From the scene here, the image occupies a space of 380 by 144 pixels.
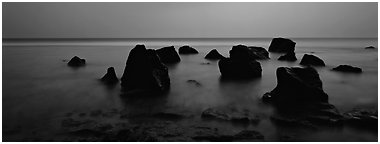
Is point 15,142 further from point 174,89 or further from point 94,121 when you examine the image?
point 174,89

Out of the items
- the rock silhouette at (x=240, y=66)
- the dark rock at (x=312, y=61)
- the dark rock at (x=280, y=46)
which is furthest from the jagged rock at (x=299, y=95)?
the dark rock at (x=280, y=46)

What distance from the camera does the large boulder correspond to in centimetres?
903

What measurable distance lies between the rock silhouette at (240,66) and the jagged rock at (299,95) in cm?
452

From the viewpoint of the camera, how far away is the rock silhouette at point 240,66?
40.7 ft

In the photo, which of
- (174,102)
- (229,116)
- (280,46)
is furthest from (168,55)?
(280,46)

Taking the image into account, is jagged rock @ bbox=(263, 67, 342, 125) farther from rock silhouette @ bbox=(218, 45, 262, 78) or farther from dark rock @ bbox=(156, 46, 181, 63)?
dark rock @ bbox=(156, 46, 181, 63)

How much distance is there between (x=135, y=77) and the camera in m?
9.37

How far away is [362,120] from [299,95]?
1763 mm

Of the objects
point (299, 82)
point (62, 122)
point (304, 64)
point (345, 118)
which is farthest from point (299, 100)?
point (304, 64)

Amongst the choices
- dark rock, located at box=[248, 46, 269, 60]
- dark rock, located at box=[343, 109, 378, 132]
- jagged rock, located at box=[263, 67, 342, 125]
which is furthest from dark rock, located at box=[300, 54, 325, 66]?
dark rock, located at box=[343, 109, 378, 132]

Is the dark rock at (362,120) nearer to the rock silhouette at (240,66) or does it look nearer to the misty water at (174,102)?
the misty water at (174,102)

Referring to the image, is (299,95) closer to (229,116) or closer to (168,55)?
(229,116)

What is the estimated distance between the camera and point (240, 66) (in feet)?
41.2

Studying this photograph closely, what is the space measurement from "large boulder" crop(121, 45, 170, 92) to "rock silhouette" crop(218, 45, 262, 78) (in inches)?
149
